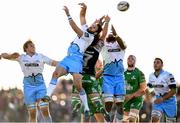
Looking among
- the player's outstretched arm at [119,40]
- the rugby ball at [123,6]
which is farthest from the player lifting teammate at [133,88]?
the rugby ball at [123,6]

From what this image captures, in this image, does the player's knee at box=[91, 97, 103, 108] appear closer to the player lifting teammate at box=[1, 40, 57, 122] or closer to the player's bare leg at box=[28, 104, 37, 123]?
the player lifting teammate at box=[1, 40, 57, 122]

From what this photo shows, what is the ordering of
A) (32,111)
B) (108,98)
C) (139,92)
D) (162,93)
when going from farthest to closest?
(139,92), (162,93), (108,98), (32,111)

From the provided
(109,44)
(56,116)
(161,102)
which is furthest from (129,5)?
(56,116)

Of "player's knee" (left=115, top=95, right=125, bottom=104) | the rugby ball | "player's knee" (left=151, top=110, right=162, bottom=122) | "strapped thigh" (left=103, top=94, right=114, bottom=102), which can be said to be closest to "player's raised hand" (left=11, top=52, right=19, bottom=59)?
"strapped thigh" (left=103, top=94, right=114, bottom=102)

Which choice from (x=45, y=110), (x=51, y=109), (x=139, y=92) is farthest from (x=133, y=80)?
(x=51, y=109)

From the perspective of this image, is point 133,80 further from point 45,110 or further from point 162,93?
point 45,110

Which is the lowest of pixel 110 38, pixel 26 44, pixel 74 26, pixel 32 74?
pixel 32 74

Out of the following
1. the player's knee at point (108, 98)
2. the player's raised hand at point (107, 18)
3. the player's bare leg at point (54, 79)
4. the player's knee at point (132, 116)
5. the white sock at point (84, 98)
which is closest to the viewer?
the player's bare leg at point (54, 79)

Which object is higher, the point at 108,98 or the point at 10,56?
the point at 10,56

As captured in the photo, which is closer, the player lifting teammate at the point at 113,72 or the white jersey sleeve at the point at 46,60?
the white jersey sleeve at the point at 46,60

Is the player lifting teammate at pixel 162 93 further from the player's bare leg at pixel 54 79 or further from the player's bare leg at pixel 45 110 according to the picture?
the player's bare leg at pixel 54 79

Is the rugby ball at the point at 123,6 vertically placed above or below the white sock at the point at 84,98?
above

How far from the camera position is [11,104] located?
153 feet

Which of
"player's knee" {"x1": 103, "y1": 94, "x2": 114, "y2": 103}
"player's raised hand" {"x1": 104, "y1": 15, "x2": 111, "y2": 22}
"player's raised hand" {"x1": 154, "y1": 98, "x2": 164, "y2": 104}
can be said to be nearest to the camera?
"player's raised hand" {"x1": 104, "y1": 15, "x2": 111, "y2": 22}
